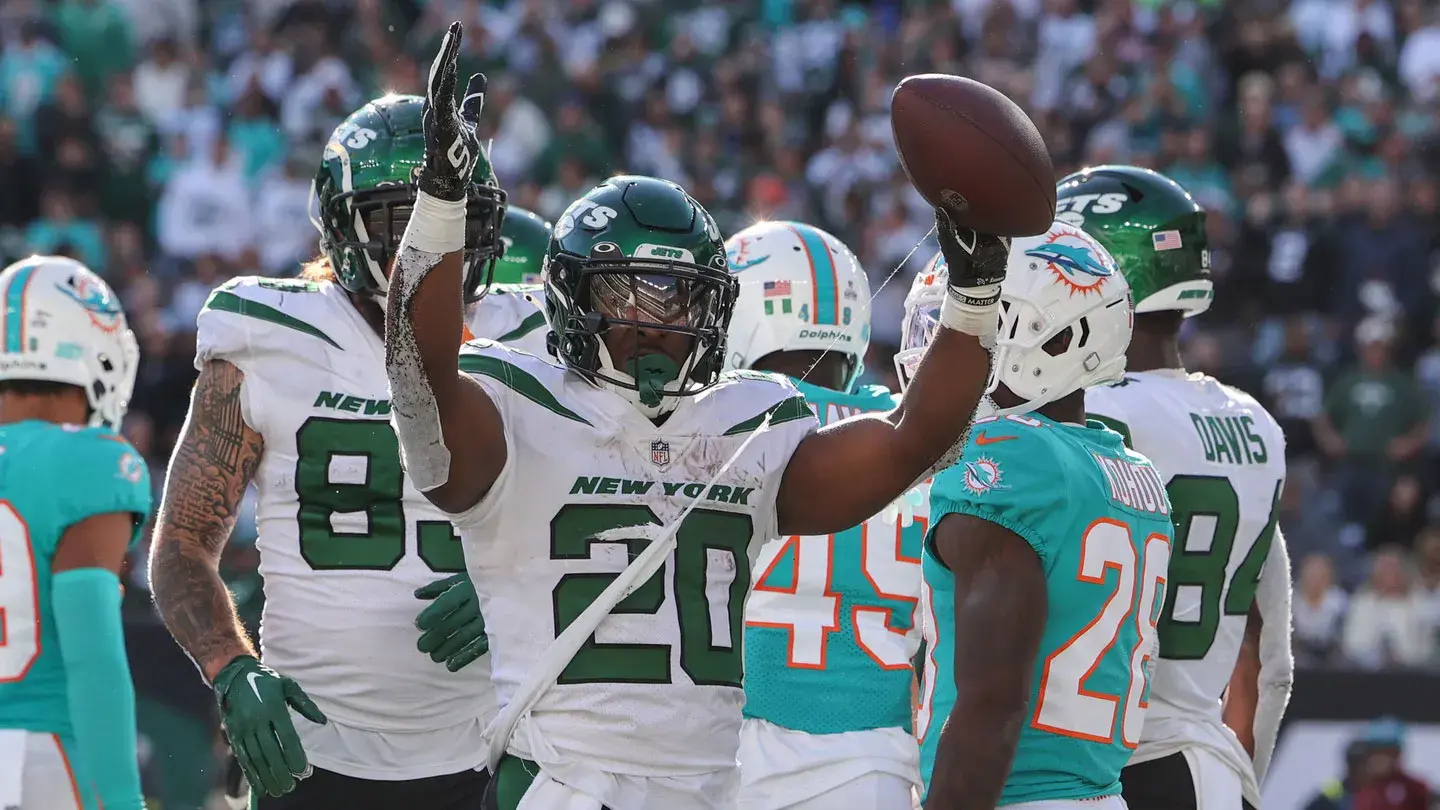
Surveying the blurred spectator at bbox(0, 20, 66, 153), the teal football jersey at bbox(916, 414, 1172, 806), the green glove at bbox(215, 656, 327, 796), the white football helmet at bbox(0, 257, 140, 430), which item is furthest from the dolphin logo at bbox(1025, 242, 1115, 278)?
the blurred spectator at bbox(0, 20, 66, 153)

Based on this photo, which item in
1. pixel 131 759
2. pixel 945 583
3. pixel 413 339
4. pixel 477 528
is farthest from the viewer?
pixel 131 759

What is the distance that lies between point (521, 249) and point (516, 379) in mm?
2645

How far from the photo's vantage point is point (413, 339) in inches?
115

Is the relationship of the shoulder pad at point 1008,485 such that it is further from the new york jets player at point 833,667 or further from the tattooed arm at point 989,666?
the new york jets player at point 833,667

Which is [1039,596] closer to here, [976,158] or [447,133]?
[976,158]

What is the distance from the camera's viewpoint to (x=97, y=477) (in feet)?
14.4

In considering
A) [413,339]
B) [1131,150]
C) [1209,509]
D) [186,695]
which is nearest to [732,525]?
[413,339]

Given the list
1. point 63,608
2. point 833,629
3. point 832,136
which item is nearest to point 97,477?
point 63,608

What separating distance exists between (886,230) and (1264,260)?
2.45 m

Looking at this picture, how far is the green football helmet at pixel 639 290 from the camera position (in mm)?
3248

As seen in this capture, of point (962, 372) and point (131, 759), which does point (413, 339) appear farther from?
point (131, 759)

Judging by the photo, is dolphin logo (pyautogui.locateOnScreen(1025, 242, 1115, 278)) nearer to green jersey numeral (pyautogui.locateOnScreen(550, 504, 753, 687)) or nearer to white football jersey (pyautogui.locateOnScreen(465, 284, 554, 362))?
green jersey numeral (pyautogui.locateOnScreen(550, 504, 753, 687))

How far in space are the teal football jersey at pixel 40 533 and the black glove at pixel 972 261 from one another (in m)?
2.15

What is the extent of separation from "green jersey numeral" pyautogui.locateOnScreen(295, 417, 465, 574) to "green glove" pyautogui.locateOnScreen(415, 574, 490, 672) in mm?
241
